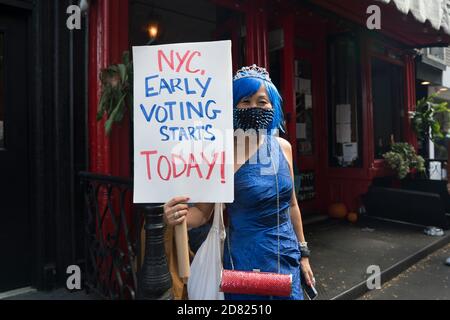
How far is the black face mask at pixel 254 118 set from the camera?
1856 millimetres

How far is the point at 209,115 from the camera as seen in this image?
69.9 inches

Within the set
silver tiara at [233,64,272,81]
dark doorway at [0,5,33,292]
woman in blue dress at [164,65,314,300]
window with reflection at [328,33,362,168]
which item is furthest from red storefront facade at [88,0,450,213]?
woman in blue dress at [164,65,314,300]

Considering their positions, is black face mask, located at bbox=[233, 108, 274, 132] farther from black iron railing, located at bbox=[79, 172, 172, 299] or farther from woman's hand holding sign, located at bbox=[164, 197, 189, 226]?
black iron railing, located at bbox=[79, 172, 172, 299]

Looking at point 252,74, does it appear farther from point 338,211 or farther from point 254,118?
point 338,211

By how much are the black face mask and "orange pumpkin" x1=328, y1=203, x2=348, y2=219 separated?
5.48 metres

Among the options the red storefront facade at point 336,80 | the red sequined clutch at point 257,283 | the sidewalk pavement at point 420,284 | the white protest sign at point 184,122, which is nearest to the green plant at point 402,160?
the red storefront facade at point 336,80

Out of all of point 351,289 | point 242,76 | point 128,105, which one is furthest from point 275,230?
point 351,289

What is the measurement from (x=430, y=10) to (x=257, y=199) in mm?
5396

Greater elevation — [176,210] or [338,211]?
[176,210]

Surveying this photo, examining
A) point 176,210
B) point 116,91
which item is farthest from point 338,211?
point 176,210

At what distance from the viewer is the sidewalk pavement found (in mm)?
3918

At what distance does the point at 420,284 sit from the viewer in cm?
426

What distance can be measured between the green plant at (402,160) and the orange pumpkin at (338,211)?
1.25m

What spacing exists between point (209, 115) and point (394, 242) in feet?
15.9
